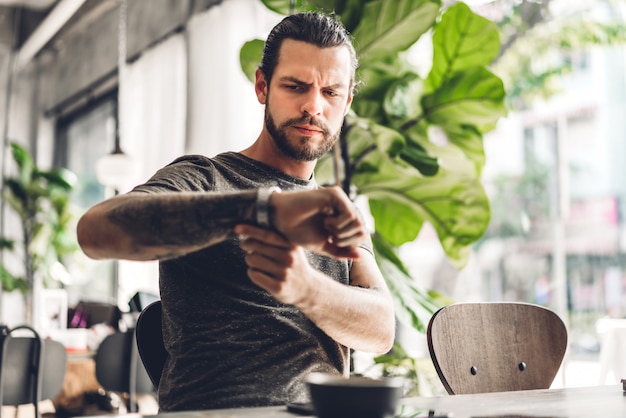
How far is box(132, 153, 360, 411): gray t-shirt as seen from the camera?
1.33 m

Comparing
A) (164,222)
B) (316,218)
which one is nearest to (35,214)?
(164,222)

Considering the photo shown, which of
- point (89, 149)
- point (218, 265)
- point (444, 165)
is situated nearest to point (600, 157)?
point (444, 165)

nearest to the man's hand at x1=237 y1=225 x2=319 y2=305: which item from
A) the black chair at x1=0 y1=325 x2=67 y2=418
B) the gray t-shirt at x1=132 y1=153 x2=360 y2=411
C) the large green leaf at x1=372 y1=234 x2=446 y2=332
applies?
the gray t-shirt at x1=132 y1=153 x2=360 y2=411

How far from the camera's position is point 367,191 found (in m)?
2.73

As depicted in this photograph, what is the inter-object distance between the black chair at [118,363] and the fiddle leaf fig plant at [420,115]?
6.26 ft

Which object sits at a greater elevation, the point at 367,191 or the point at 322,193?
the point at 367,191

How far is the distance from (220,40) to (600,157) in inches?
116

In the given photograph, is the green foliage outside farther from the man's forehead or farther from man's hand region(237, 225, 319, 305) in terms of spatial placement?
man's hand region(237, 225, 319, 305)

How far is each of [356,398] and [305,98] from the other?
2.82 ft

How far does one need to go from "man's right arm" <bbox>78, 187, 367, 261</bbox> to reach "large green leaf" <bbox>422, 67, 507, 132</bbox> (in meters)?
1.65

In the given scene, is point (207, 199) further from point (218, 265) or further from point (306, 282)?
point (218, 265)

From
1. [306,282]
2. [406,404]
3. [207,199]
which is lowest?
[406,404]

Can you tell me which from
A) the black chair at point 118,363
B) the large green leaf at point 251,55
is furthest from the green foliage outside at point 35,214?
the large green leaf at point 251,55

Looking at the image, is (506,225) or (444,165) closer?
(444,165)
